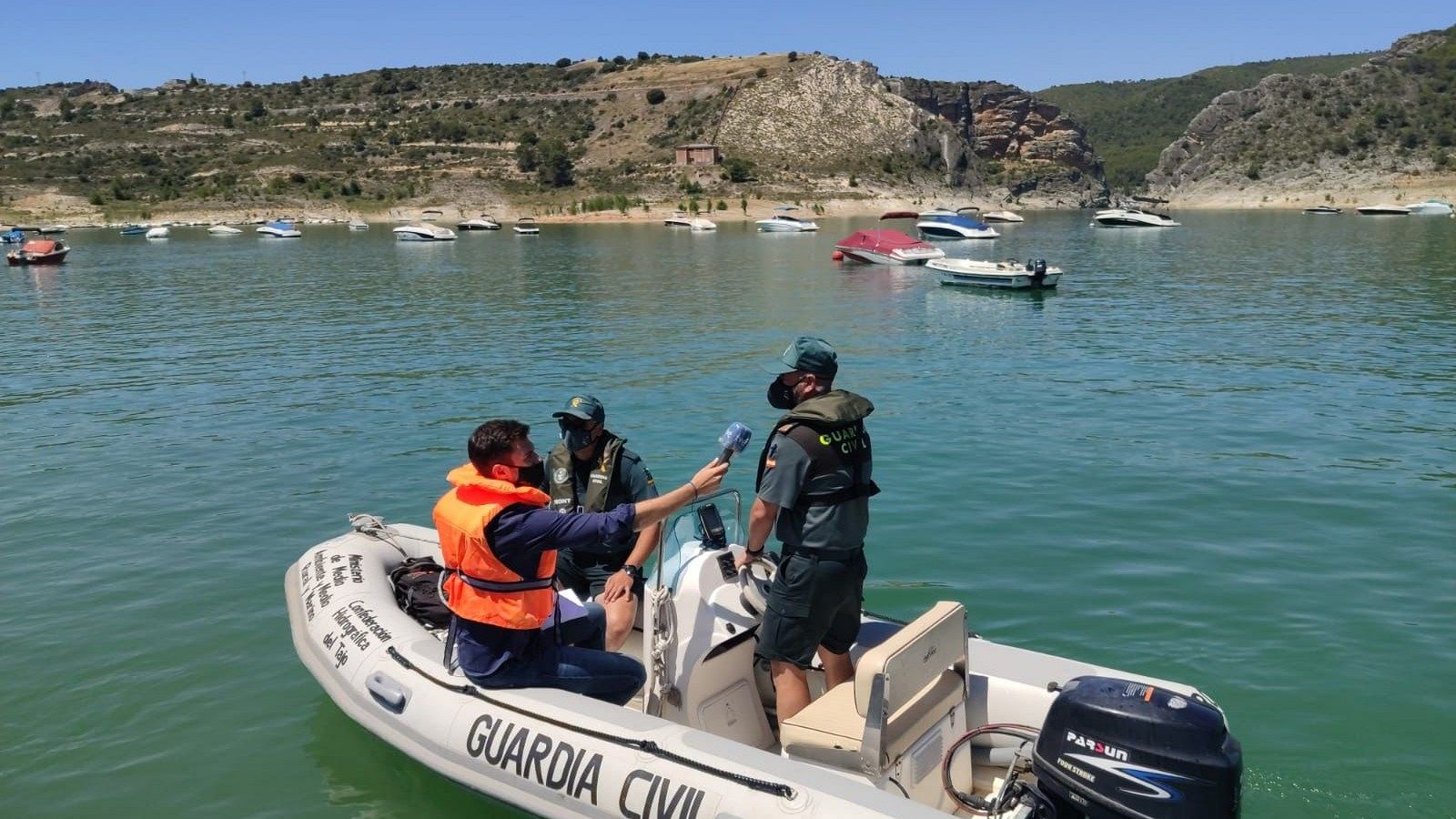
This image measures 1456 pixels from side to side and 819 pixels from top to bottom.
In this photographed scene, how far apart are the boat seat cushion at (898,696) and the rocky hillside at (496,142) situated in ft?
337

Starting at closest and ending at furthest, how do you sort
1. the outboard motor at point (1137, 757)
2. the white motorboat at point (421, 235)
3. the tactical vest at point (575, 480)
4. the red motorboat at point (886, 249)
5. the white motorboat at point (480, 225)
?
the outboard motor at point (1137, 757)
the tactical vest at point (575, 480)
the red motorboat at point (886, 249)
the white motorboat at point (421, 235)
the white motorboat at point (480, 225)

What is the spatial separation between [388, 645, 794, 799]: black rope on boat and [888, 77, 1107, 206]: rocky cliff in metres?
165

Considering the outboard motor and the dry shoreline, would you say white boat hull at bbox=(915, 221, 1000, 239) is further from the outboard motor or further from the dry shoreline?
the outboard motor

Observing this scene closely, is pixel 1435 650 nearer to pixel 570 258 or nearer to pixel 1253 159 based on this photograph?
pixel 570 258

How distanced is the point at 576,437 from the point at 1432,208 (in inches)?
4237

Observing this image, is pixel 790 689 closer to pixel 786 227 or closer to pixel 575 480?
pixel 575 480

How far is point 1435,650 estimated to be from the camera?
27.4 feet

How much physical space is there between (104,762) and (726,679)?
4.52m

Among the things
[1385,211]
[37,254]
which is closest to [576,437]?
[37,254]

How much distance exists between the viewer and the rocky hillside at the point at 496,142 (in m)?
109

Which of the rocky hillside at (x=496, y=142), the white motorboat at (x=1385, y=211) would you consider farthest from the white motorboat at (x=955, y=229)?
the white motorboat at (x=1385, y=211)

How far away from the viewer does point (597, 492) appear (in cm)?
704

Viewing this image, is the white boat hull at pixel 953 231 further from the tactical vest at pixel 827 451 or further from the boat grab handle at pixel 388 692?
the tactical vest at pixel 827 451

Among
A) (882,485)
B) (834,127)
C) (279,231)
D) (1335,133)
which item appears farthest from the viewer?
(1335,133)
